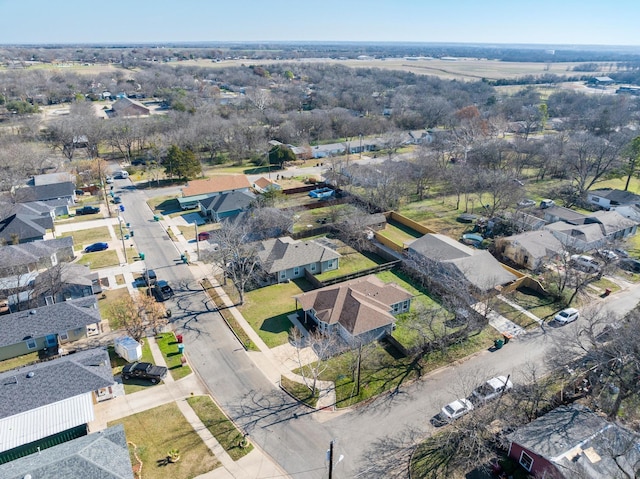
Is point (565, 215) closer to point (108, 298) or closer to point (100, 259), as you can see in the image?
point (108, 298)

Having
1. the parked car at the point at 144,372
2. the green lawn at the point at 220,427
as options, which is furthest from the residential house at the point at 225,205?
the green lawn at the point at 220,427

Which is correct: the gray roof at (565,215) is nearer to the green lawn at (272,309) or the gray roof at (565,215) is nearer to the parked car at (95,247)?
the green lawn at (272,309)

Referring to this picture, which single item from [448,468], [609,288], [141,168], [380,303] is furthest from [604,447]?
[141,168]

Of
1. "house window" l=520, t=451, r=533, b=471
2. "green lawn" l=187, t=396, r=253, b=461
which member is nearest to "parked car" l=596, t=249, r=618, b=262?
"house window" l=520, t=451, r=533, b=471

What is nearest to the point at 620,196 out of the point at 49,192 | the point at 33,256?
the point at 33,256

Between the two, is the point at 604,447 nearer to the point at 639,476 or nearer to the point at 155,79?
the point at 639,476

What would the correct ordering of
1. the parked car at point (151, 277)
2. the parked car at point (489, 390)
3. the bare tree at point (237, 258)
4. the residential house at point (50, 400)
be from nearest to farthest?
the residential house at point (50, 400)
the parked car at point (489, 390)
the bare tree at point (237, 258)
the parked car at point (151, 277)
